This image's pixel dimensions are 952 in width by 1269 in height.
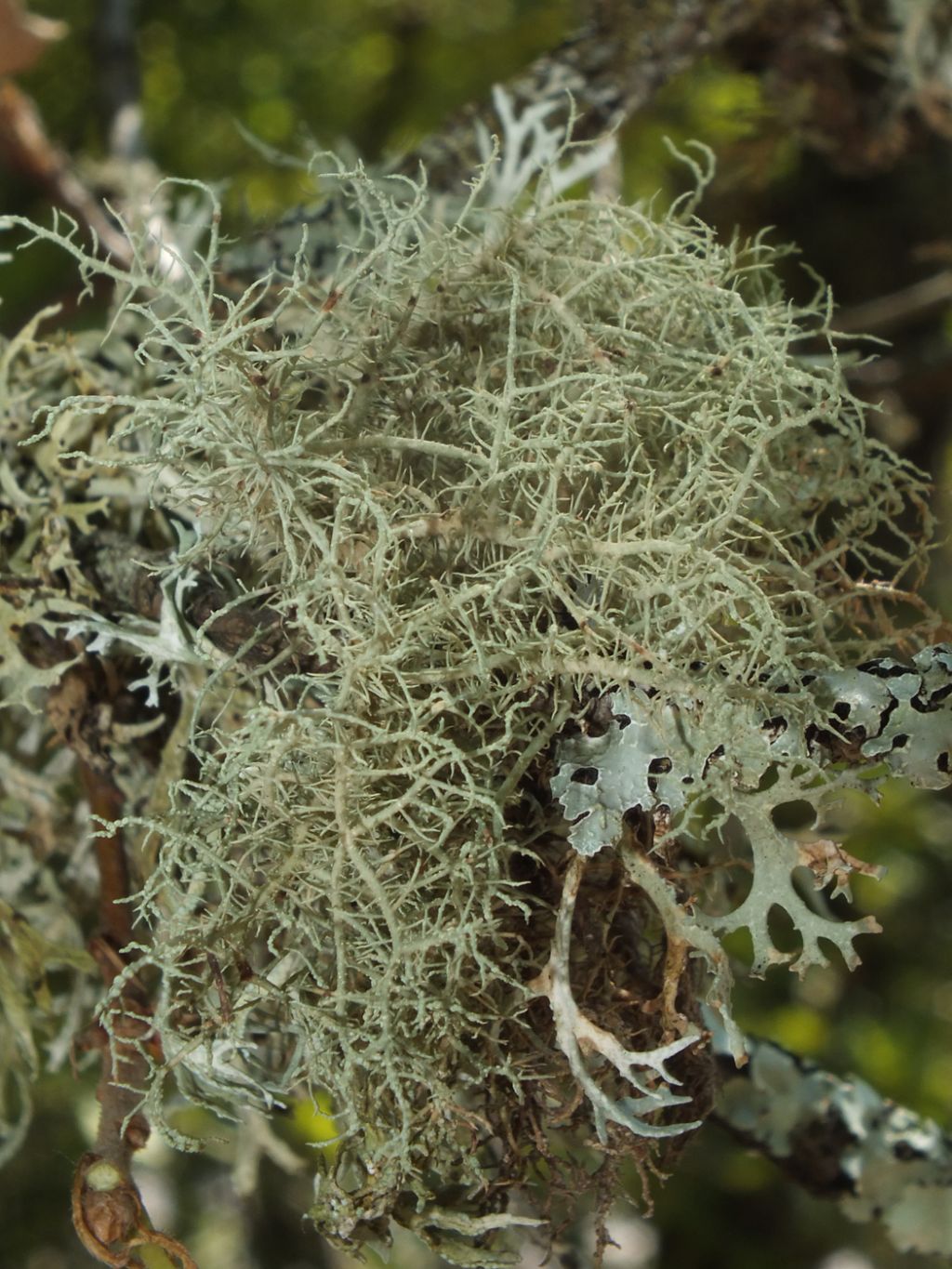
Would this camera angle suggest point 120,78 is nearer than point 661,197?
Yes

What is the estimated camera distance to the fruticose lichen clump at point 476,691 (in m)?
0.41

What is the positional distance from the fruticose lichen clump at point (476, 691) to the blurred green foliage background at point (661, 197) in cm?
53

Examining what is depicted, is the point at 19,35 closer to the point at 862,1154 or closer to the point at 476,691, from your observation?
the point at 476,691

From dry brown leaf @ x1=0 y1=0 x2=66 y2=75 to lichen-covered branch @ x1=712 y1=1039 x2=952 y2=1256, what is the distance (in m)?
0.74

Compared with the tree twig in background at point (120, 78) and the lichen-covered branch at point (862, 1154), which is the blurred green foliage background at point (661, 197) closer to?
the tree twig in background at point (120, 78)

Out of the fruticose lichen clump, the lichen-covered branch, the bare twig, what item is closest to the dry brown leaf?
the bare twig

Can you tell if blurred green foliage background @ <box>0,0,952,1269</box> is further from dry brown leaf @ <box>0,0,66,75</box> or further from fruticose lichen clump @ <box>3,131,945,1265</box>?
fruticose lichen clump @ <box>3,131,945,1265</box>

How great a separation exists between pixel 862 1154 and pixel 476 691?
0.43m

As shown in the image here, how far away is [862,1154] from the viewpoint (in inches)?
27.0

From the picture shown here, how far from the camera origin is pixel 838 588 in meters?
0.52

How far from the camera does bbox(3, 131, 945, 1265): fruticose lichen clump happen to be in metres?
0.41

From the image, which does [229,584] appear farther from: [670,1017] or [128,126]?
[128,126]

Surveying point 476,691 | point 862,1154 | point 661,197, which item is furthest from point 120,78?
point 862,1154

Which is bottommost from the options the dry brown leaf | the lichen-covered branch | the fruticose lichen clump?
the lichen-covered branch
